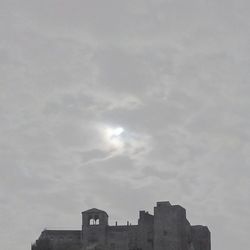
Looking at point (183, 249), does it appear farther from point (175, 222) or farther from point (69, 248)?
point (69, 248)

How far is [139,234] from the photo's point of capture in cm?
11294

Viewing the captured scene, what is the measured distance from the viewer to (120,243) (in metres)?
114

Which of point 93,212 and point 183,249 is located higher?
point 93,212

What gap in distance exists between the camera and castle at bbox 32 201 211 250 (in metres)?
110

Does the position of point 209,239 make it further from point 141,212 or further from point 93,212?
point 93,212

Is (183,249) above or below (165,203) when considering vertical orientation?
below

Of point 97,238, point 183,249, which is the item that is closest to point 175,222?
→ point 183,249

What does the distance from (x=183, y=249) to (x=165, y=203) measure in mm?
8487

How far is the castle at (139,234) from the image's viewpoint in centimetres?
10962

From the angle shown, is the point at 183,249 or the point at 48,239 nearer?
the point at 183,249

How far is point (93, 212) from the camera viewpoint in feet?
388

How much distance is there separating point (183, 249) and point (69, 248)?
769 inches

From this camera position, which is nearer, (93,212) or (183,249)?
(183,249)

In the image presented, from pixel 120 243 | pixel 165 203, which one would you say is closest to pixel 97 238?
pixel 120 243
